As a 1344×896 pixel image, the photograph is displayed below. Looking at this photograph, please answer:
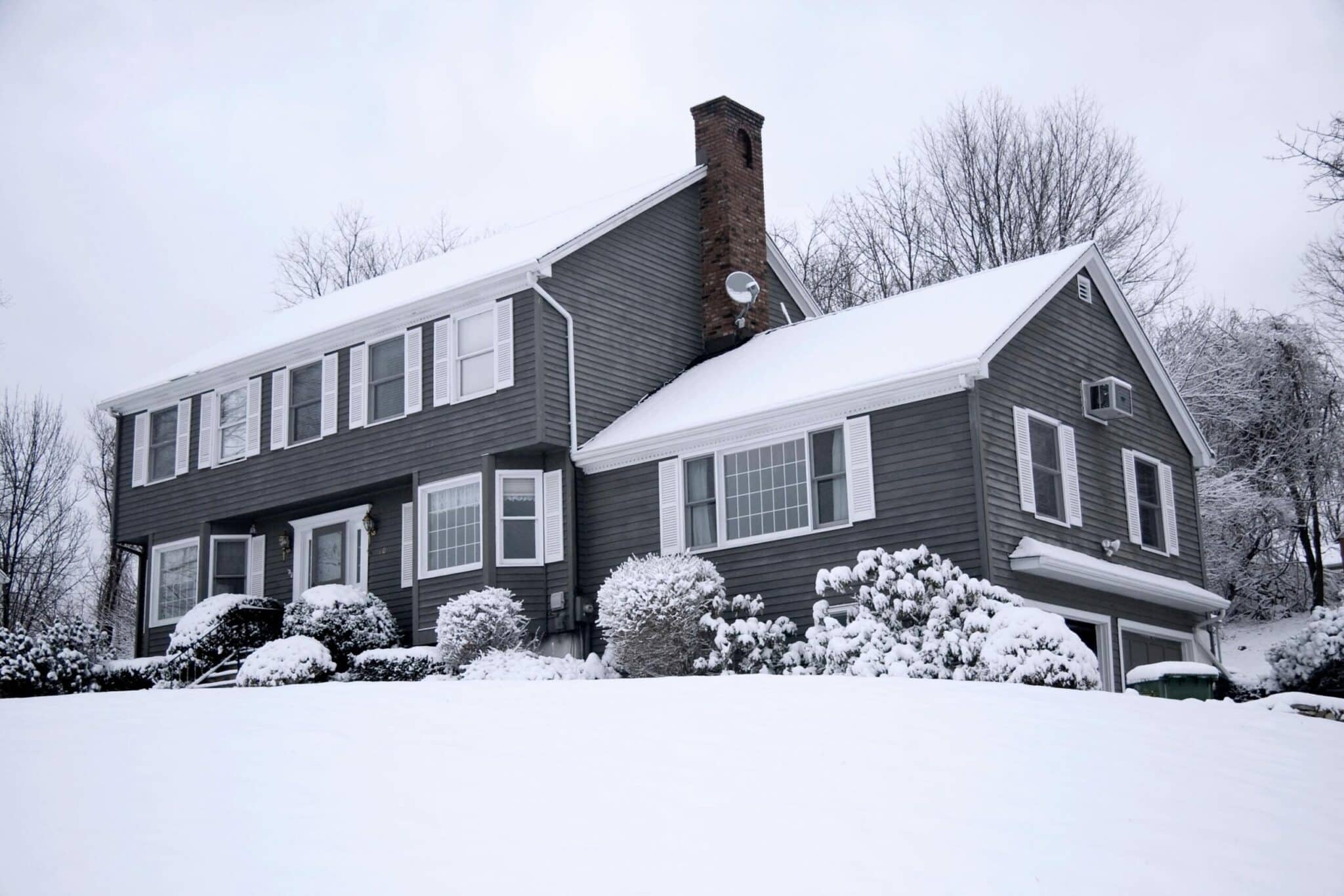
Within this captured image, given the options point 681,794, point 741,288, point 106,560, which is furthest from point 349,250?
point 681,794

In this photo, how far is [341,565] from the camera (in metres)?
23.3

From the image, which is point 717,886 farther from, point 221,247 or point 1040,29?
point 221,247

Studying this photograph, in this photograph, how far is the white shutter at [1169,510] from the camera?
21078mm

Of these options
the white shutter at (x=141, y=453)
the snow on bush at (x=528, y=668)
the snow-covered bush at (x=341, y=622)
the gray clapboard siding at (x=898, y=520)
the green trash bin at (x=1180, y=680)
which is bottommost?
the green trash bin at (x=1180, y=680)

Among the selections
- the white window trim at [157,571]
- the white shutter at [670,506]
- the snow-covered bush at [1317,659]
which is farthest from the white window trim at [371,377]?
the snow-covered bush at [1317,659]

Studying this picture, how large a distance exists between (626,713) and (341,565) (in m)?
12.7

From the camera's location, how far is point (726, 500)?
19.2 metres

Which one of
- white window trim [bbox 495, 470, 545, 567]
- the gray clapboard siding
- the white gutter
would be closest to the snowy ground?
the gray clapboard siding

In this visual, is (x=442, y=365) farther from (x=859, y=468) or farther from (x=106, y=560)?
(x=106, y=560)

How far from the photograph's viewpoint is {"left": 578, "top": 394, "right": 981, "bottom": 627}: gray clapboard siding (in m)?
16.8

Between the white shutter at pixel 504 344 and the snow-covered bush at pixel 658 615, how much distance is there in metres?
4.16

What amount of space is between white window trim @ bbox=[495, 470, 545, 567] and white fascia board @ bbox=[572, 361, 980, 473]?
31.1 inches

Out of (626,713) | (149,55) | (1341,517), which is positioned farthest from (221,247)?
(626,713)

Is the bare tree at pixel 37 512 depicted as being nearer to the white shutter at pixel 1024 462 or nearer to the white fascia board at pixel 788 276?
the white fascia board at pixel 788 276
